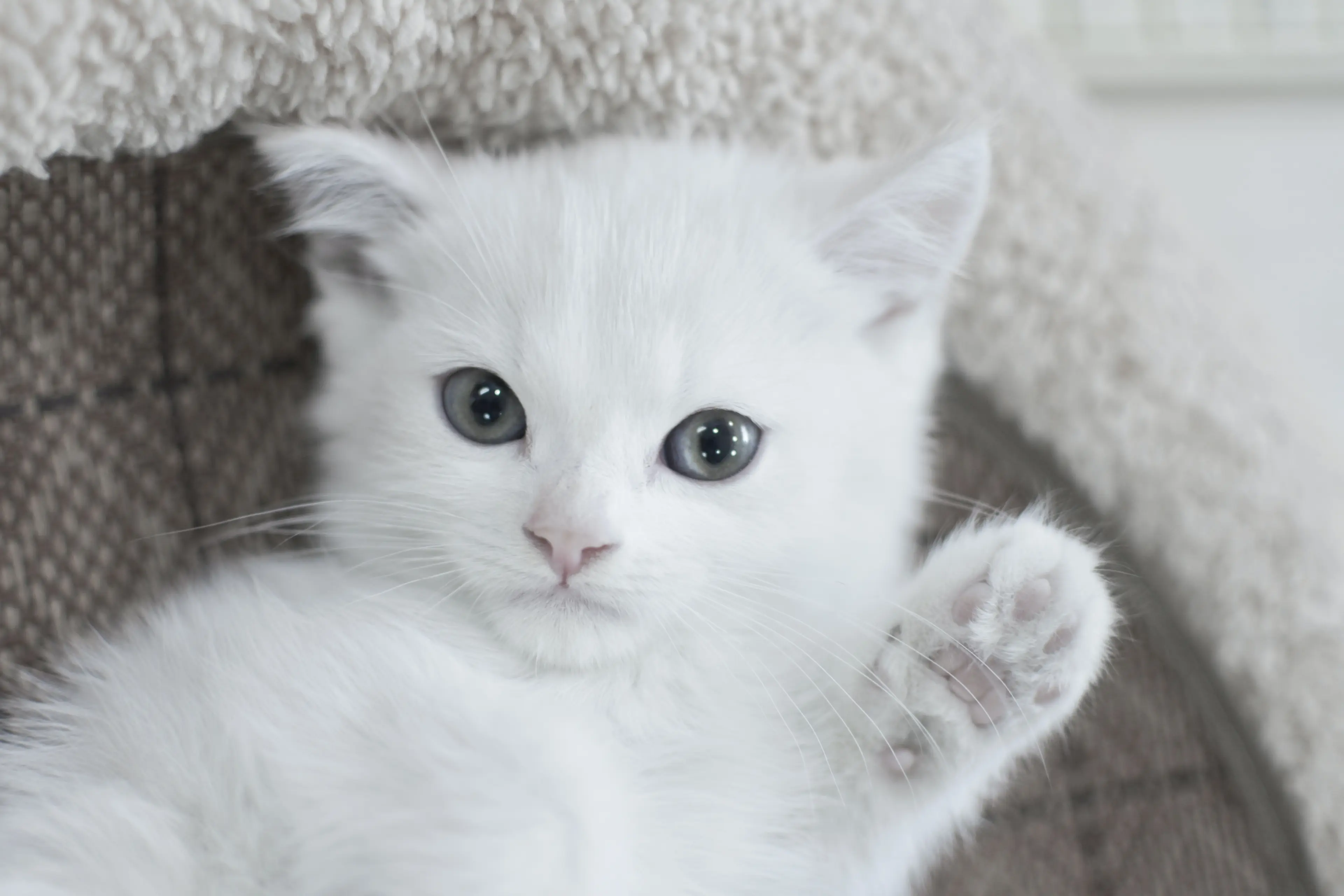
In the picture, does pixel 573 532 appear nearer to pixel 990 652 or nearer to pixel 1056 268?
pixel 990 652

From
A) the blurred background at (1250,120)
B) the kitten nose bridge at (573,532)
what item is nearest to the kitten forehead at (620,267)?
the kitten nose bridge at (573,532)

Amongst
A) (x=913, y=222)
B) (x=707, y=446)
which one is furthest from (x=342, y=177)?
(x=913, y=222)

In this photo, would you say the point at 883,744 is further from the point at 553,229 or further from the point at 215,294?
the point at 215,294

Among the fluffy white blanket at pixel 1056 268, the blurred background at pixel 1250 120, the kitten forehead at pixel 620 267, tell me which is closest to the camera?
the kitten forehead at pixel 620 267

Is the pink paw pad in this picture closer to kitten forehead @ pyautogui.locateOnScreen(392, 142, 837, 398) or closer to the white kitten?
the white kitten

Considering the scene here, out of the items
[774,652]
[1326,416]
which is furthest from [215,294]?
[1326,416]

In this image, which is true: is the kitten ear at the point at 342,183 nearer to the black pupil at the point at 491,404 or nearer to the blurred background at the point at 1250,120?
the black pupil at the point at 491,404

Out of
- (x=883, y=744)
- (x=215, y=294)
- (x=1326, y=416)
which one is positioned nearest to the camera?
(x=883, y=744)
